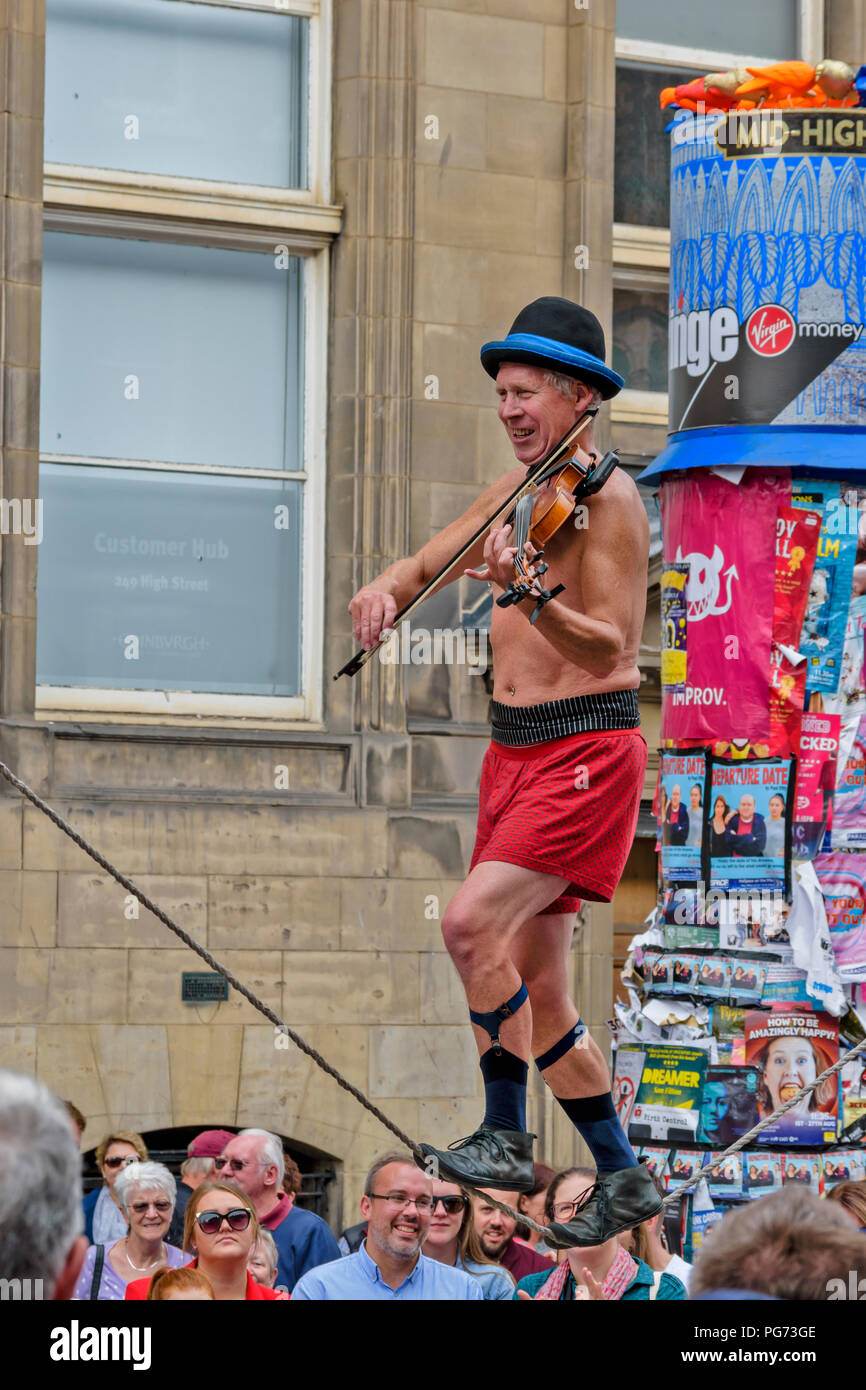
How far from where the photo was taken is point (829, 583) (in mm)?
7547

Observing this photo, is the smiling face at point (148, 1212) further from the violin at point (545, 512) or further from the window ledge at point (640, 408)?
the window ledge at point (640, 408)

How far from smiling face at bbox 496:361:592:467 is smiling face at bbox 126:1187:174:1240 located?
2676mm

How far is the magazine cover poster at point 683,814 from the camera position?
297 inches

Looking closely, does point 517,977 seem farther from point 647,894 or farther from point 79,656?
point 647,894

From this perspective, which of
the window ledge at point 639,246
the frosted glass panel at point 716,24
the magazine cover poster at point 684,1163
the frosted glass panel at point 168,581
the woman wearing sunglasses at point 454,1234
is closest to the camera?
the magazine cover poster at point 684,1163

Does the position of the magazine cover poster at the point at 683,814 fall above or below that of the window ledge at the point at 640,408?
below

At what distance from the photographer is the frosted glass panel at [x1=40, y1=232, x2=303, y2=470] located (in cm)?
1071

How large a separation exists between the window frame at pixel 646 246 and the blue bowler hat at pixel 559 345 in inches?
233

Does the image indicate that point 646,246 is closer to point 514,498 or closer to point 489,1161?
point 514,498

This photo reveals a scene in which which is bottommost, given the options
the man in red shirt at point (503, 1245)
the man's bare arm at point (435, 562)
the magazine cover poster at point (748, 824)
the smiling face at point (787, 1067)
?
the man in red shirt at point (503, 1245)

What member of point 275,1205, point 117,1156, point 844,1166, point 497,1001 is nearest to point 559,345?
point 497,1001

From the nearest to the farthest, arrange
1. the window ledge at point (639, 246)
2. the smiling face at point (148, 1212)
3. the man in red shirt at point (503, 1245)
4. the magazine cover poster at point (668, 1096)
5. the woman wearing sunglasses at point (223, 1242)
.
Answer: the woman wearing sunglasses at point (223, 1242) → the smiling face at point (148, 1212) → the magazine cover poster at point (668, 1096) → the man in red shirt at point (503, 1245) → the window ledge at point (639, 246)

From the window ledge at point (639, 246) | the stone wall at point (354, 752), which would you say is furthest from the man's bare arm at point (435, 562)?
the window ledge at point (639, 246)
